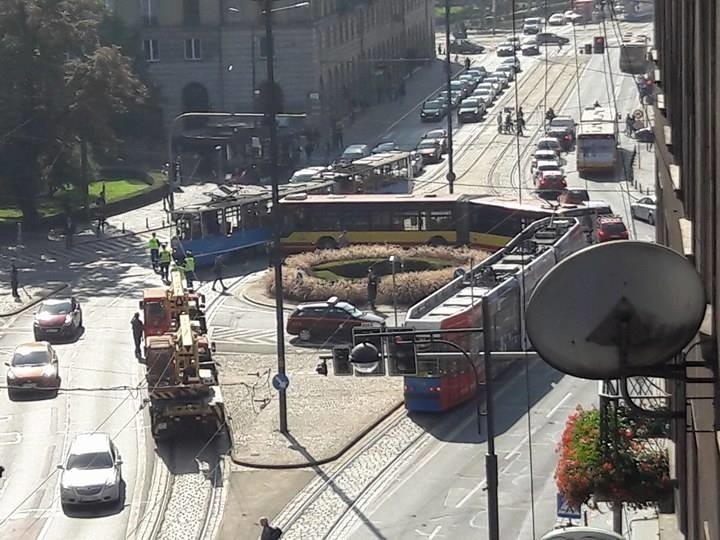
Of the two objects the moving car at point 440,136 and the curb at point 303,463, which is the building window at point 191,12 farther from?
the curb at point 303,463

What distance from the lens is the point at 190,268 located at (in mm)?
52125

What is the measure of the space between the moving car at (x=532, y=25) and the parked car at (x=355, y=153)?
35.2 m

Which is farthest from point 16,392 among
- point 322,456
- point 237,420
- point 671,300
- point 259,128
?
point 259,128

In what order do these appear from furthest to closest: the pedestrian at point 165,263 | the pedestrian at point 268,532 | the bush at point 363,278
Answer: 1. the pedestrian at point 165,263
2. the bush at point 363,278
3. the pedestrian at point 268,532

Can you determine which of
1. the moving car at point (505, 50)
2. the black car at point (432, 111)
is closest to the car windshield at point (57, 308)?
the black car at point (432, 111)

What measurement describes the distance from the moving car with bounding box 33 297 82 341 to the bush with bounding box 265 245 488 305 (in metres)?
6.30

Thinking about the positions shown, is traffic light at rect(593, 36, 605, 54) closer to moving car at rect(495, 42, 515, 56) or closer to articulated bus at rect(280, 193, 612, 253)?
moving car at rect(495, 42, 515, 56)

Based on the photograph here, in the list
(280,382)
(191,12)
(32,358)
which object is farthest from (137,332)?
(191,12)

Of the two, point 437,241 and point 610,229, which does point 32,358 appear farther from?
point 610,229

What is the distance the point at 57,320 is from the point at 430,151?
108ft

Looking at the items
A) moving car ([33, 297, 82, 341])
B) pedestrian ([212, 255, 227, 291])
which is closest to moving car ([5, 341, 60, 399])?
moving car ([33, 297, 82, 341])

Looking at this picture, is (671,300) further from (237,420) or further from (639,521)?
(237,420)

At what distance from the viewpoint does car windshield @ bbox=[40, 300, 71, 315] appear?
156 feet

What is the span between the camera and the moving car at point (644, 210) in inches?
2325
